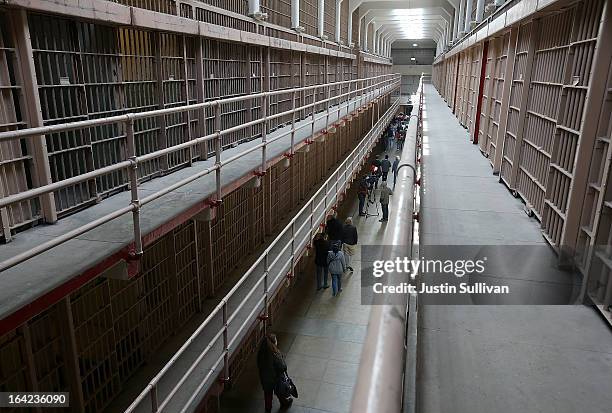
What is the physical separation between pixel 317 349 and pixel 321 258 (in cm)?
198

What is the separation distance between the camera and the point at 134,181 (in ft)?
8.48

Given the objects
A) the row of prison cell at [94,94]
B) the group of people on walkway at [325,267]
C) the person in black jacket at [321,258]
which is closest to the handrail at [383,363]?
the group of people on walkway at [325,267]

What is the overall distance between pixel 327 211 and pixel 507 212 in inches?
197

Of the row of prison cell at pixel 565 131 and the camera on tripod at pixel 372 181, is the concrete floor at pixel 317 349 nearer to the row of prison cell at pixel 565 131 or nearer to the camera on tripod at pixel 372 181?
the row of prison cell at pixel 565 131

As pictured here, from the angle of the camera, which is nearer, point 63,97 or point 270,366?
point 63,97

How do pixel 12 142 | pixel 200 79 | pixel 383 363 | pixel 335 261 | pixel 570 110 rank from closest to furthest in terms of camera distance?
pixel 383 363 → pixel 12 142 → pixel 570 110 → pixel 200 79 → pixel 335 261

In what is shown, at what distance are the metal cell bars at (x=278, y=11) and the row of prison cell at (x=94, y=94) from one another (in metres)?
3.25

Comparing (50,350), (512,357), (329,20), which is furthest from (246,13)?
(329,20)

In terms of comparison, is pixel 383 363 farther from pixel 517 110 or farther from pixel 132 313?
pixel 517 110

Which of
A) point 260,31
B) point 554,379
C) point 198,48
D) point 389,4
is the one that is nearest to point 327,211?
point 260,31

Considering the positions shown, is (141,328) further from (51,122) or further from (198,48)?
(198,48)

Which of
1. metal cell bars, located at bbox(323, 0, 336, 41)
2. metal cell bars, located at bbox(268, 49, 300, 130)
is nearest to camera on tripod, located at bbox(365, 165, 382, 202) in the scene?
metal cell bars, located at bbox(268, 49, 300, 130)

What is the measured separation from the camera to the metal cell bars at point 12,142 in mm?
2980

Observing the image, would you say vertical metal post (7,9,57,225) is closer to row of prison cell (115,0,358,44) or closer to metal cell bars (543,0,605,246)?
row of prison cell (115,0,358,44)
